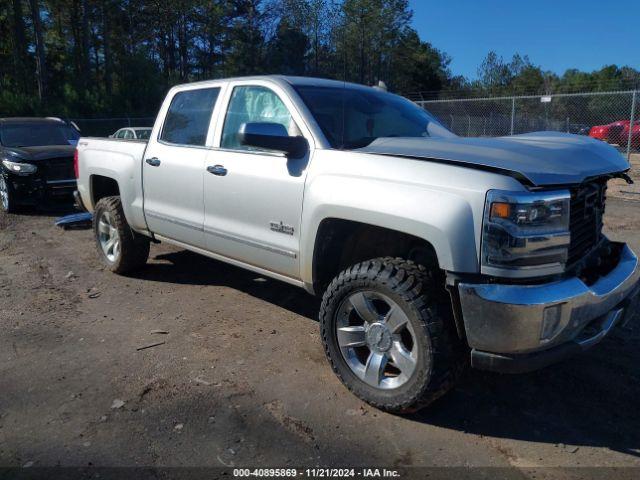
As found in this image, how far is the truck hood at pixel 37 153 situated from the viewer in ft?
30.0

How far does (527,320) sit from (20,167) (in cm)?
903

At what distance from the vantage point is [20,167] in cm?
909

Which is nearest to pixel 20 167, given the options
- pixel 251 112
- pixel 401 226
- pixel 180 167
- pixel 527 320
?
→ pixel 180 167

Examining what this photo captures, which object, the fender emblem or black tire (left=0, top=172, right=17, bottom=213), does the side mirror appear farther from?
black tire (left=0, top=172, right=17, bottom=213)

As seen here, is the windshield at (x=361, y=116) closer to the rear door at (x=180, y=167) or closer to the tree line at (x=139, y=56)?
the rear door at (x=180, y=167)

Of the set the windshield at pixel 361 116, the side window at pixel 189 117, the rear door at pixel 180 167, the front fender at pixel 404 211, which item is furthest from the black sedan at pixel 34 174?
the front fender at pixel 404 211

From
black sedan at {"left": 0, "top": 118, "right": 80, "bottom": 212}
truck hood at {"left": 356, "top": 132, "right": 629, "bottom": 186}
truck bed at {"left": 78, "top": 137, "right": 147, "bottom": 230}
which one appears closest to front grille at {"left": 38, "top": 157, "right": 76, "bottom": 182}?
black sedan at {"left": 0, "top": 118, "right": 80, "bottom": 212}

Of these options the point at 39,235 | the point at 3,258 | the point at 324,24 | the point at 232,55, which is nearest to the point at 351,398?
the point at 324,24

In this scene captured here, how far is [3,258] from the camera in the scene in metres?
Result: 6.66

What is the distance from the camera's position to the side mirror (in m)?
3.35

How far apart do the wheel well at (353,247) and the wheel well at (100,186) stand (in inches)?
135

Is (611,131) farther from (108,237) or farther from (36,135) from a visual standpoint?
(108,237)

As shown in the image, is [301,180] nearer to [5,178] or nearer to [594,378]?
[594,378]

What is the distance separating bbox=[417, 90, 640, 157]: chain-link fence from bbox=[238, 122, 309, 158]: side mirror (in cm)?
1287
